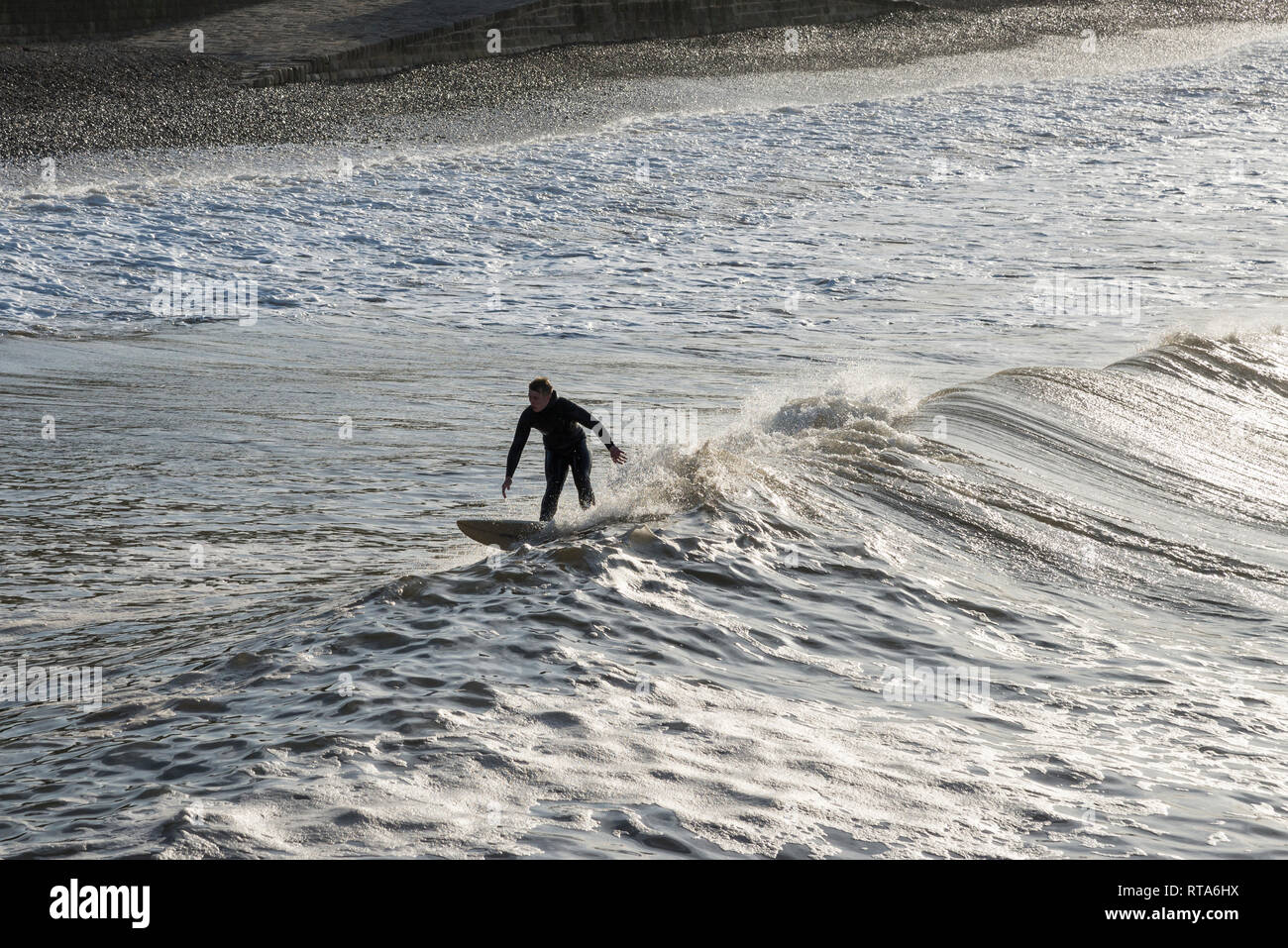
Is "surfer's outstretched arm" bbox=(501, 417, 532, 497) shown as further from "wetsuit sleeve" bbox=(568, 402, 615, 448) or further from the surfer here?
"wetsuit sleeve" bbox=(568, 402, 615, 448)

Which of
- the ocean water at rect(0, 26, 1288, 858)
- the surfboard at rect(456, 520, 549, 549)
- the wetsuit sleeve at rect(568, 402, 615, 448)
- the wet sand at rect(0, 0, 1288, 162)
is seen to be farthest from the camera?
the wet sand at rect(0, 0, 1288, 162)

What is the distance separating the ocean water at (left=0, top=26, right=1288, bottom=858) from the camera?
5.66m

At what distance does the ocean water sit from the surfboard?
102 mm

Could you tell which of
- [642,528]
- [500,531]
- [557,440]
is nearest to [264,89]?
[557,440]

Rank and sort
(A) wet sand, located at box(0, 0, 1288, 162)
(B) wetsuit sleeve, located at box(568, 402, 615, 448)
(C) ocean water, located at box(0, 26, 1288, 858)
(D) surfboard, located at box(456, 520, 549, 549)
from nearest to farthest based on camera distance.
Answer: (C) ocean water, located at box(0, 26, 1288, 858)
(D) surfboard, located at box(456, 520, 549, 549)
(B) wetsuit sleeve, located at box(568, 402, 615, 448)
(A) wet sand, located at box(0, 0, 1288, 162)

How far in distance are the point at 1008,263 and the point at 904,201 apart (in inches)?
183

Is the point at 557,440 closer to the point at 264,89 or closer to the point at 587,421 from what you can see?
the point at 587,421

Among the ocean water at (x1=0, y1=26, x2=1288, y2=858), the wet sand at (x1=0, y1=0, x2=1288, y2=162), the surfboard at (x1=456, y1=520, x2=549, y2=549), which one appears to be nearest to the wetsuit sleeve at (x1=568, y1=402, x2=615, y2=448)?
the ocean water at (x1=0, y1=26, x2=1288, y2=858)

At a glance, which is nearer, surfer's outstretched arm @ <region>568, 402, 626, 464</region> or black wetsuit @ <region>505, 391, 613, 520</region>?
surfer's outstretched arm @ <region>568, 402, 626, 464</region>

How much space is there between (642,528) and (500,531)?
99 cm

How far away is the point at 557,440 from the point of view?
361 inches
